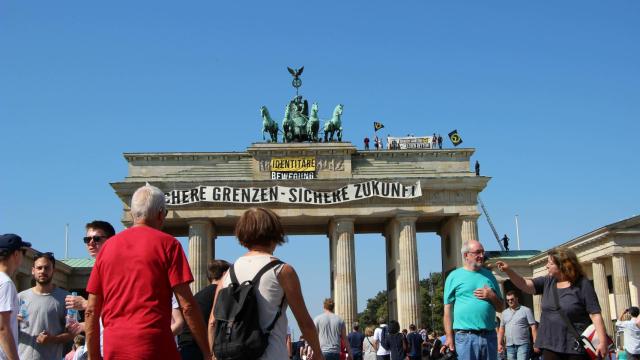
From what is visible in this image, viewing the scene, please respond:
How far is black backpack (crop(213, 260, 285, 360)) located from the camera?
6.38 m

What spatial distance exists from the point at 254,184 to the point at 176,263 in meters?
48.9

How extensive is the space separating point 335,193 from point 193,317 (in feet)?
161

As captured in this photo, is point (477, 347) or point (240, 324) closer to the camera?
point (240, 324)

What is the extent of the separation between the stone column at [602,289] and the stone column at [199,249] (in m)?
26.2

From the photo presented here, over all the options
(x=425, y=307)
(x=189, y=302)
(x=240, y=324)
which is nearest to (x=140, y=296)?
(x=189, y=302)

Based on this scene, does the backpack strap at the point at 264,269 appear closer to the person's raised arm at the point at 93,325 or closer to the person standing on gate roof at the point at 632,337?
the person's raised arm at the point at 93,325

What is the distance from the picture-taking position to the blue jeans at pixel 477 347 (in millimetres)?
10344

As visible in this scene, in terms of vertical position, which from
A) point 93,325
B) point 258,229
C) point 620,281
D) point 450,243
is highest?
point 450,243

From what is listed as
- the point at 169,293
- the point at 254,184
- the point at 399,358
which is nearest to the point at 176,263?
the point at 169,293

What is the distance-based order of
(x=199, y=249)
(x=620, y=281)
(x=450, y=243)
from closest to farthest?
(x=620, y=281) → (x=199, y=249) → (x=450, y=243)

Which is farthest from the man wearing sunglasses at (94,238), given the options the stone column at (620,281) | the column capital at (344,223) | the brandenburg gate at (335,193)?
the column capital at (344,223)

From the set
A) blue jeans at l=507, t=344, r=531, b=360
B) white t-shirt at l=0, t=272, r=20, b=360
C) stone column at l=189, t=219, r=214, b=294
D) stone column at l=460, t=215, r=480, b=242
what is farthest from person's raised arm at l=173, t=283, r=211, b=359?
stone column at l=460, t=215, r=480, b=242

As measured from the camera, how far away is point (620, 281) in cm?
4619

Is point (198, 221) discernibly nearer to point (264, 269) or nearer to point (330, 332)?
point (330, 332)
